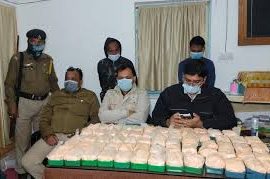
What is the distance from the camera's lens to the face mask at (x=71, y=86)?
3168 millimetres

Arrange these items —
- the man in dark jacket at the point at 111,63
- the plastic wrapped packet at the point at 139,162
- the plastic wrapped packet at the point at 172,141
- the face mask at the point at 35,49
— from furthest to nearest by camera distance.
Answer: the man in dark jacket at the point at 111,63
the face mask at the point at 35,49
the plastic wrapped packet at the point at 172,141
the plastic wrapped packet at the point at 139,162

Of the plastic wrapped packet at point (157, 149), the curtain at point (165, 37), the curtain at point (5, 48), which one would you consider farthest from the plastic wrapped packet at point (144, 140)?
the curtain at point (5, 48)

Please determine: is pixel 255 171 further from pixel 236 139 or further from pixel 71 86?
pixel 71 86

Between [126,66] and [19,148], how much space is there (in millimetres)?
1848

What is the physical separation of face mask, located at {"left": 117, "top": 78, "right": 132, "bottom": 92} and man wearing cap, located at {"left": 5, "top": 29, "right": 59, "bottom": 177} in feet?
3.87

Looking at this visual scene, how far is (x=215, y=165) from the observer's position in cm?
155

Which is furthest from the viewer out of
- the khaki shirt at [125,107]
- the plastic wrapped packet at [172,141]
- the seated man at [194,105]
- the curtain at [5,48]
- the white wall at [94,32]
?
the white wall at [94,32]

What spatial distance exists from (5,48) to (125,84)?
6.52 ft

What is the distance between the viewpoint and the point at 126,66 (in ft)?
9.86

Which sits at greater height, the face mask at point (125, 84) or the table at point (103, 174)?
the face mask at point (125, 84)

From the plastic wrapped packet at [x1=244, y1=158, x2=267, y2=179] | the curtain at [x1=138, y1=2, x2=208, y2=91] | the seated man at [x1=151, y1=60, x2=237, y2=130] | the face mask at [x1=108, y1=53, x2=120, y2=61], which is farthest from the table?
the curtain at [x1=138, y1=2, x2=208, y2=91]

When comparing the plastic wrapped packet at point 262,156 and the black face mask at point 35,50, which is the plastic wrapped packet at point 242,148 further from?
the black face mask at point 35,50

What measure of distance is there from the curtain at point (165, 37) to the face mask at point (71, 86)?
1409mm

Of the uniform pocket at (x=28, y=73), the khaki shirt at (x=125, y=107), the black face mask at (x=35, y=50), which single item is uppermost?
the black face mask at (x=35, y=50)
